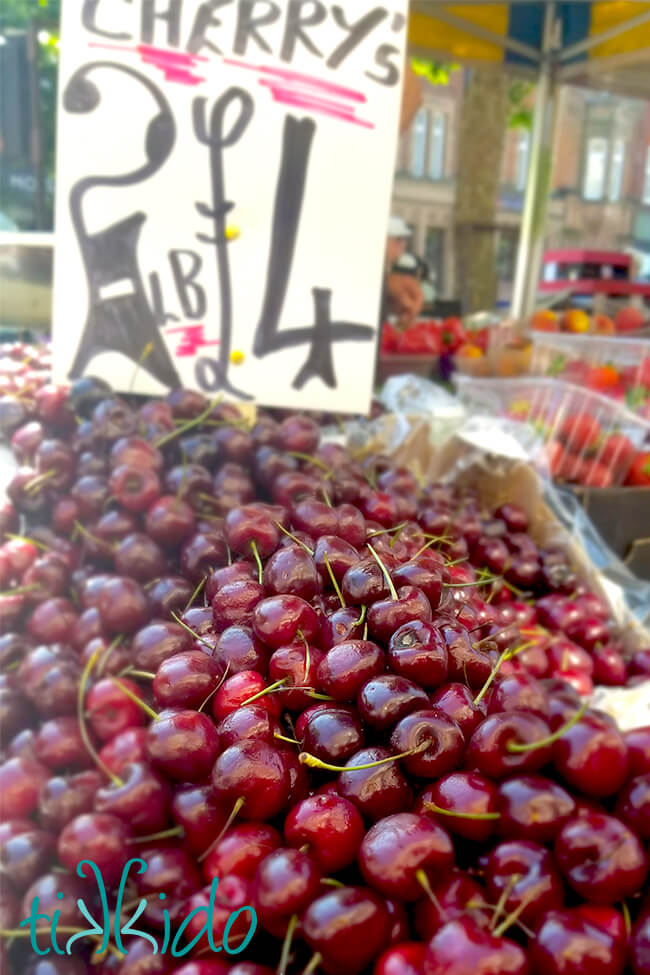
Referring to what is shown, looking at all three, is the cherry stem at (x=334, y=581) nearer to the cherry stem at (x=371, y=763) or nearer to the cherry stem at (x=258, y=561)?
the cherry stem at (x=258, y=561)

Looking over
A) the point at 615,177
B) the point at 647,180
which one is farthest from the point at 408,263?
the point at 615,177

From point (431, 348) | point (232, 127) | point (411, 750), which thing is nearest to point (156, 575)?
point (411, 750)

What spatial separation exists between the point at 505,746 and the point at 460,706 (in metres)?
0.06

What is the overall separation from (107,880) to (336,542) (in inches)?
14.9

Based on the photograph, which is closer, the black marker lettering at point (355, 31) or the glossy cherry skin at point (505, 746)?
the glossy cherry skin at point (505, 746)

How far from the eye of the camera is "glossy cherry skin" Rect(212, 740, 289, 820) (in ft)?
2.03

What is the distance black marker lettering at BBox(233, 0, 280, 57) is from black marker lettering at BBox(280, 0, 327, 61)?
0.03 m

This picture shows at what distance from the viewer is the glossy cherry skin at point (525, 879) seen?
0.58 metres

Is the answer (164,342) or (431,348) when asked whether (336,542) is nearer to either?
(164,342)

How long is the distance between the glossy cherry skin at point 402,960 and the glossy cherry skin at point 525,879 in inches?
2.8

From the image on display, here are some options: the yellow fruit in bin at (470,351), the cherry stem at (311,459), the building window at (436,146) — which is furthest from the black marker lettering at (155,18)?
the building window at (436,146)

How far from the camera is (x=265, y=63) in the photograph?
4.55 feet

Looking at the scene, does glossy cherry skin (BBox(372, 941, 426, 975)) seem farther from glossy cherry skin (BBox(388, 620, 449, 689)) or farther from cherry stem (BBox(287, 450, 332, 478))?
cherry stem (BBox(287, 450, 332, 478))

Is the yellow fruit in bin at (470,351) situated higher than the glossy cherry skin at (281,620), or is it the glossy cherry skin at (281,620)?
the yellow fruit in bin at (470,351)
